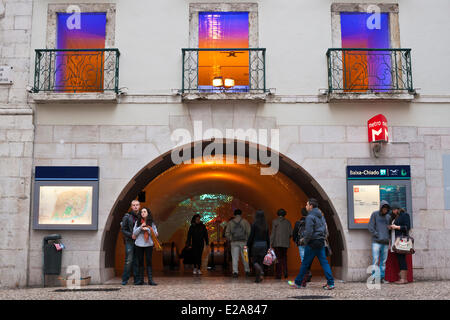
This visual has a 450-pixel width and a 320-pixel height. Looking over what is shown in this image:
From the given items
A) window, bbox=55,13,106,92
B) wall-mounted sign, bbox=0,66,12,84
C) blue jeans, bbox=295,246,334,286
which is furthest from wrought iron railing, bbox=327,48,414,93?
wall-mounted sign, bbox=0,66,12,84

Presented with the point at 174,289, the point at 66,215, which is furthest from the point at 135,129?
the point at 174,289

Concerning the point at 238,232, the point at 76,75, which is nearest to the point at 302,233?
the point at 238,232

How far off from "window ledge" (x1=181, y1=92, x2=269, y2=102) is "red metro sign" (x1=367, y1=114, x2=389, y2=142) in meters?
2.25

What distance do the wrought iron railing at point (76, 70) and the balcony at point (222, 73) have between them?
4.92ft

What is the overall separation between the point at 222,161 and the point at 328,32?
5.77 m

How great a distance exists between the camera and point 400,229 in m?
10.6

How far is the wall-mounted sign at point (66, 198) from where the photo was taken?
10.9 m

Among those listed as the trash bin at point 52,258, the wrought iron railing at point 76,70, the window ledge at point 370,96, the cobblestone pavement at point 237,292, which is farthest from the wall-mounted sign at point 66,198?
the window ledge at point 370,96

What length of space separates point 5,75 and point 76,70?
4.73 ft

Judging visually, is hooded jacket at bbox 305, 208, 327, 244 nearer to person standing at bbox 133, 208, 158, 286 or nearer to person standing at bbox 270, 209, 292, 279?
person standing at bbox 270, 209, 292, 279

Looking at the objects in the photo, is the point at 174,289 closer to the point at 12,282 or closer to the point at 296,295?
the point at 296,295

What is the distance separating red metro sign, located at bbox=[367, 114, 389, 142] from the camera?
35.8ft

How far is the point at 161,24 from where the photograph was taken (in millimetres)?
11633

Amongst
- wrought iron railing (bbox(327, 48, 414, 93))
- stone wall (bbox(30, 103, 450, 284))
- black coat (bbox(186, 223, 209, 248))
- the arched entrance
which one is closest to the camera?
stone wall (bbox(30, 103, 450, 284))
